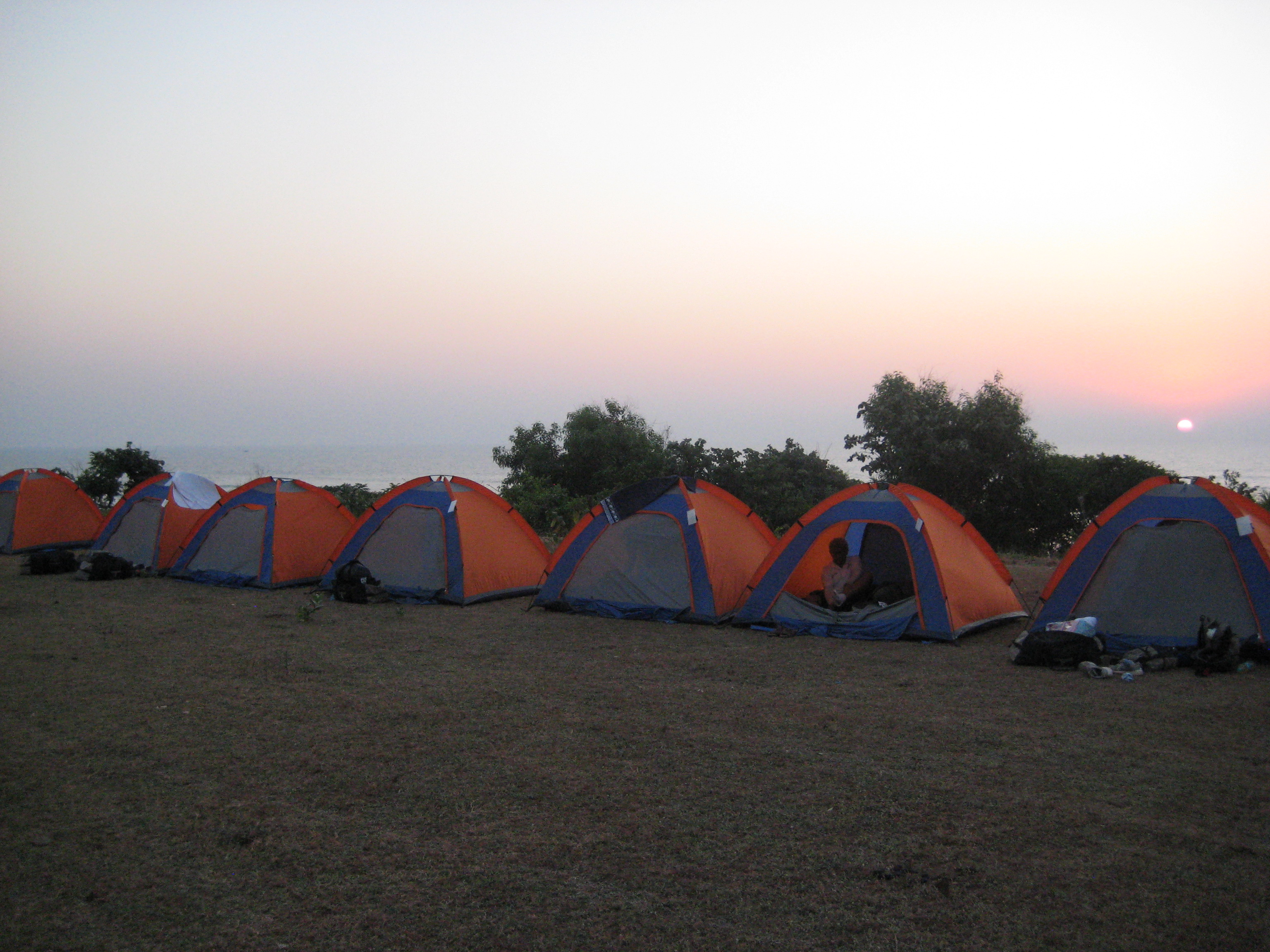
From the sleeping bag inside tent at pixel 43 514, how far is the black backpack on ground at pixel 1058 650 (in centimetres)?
1659

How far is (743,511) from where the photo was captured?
36.8 feet

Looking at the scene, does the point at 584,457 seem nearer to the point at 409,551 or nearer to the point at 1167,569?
the point at 409,551

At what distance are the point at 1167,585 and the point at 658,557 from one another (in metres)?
5.14

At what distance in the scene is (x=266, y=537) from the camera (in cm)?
1281

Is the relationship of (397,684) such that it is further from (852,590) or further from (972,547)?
(972,547)

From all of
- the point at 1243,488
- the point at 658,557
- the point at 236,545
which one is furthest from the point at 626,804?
the point at 1243,488

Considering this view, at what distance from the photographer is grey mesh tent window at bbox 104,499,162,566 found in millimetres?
14203

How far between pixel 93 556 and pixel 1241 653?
14598 mm

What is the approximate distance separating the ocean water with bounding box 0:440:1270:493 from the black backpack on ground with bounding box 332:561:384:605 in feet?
69.7

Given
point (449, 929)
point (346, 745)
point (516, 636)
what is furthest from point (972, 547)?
point (449, 929)

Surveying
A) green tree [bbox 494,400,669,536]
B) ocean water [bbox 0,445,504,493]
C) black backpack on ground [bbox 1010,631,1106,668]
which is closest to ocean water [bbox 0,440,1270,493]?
ocean water [bbox 0,445,504,493]

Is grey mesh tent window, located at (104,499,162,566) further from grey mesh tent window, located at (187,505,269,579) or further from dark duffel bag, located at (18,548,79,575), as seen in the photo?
grey mesh tent window, located at (187,505,269,579)

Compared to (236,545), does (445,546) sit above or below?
above

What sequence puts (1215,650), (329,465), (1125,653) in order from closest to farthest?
1. (1215,650)
2. (1125,653)
3. (329,465)
